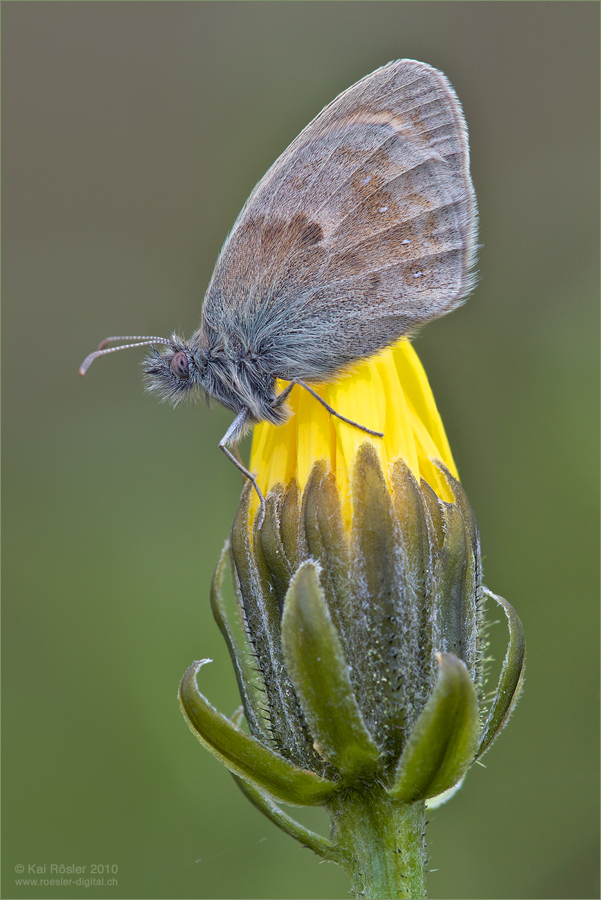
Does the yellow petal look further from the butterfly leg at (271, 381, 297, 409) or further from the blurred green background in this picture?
the blurred green background

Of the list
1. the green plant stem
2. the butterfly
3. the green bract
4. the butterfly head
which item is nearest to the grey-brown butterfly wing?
the butterfly

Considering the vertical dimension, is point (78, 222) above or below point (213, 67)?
below

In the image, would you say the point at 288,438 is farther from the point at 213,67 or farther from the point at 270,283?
the point at 213,67

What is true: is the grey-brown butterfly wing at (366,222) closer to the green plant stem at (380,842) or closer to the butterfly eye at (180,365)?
the butterfly eye at (180,365)

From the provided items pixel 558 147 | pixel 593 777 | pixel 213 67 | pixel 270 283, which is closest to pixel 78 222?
pixel 213 67

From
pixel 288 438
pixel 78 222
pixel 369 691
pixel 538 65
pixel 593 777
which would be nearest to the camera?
pixel 369 691

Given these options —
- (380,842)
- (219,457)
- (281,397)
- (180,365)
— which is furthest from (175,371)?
(219,457)
